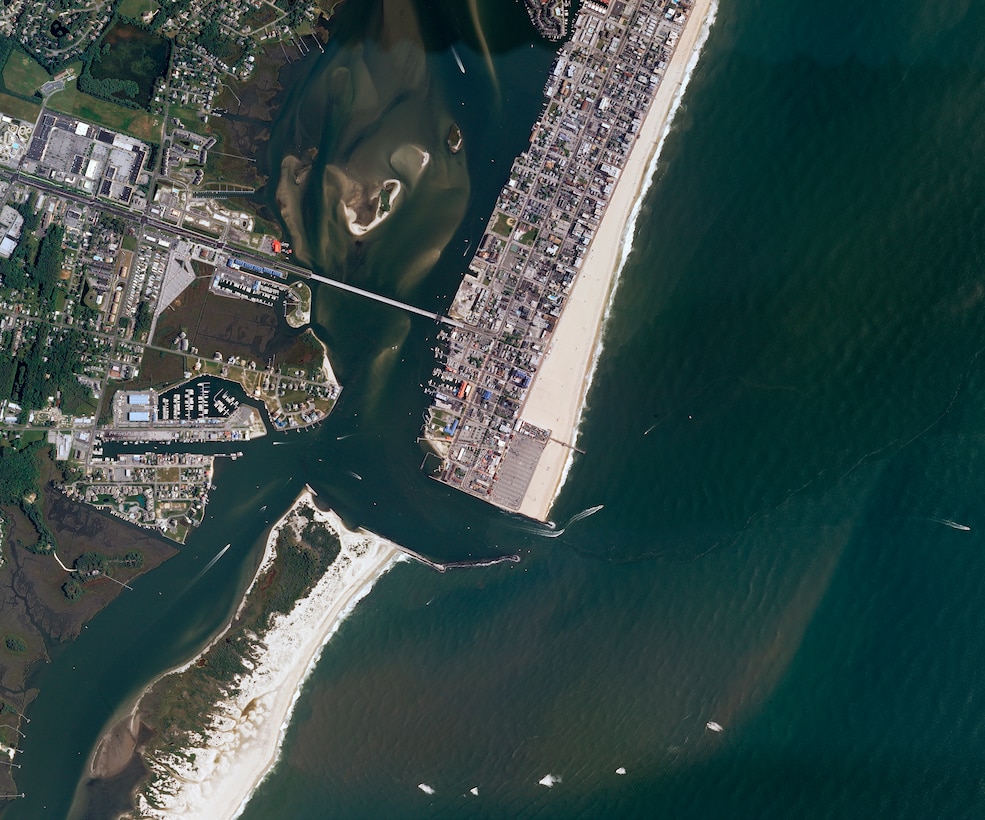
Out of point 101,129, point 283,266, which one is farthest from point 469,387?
point 101,129

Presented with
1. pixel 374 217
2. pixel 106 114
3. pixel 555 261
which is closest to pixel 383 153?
pixel 374 217

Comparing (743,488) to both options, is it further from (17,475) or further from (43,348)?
(17,475)

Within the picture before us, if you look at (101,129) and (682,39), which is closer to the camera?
(682,39)

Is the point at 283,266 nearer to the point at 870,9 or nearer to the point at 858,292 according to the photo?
the point at 858,292

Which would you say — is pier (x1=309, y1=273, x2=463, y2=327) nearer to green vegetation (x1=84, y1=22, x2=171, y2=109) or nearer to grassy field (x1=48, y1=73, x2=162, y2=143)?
grassy field (x1=48, y1=73, x2=162, y2=143)

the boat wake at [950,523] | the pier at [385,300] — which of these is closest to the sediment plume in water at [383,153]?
the pier at [385,300]

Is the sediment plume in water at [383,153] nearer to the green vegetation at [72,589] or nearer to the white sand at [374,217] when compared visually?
the white sand at [374,217]
